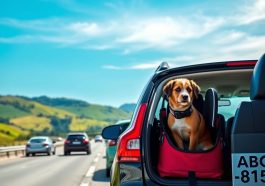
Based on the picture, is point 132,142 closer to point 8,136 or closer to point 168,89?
point 168,89

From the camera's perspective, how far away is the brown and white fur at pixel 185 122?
4.32m

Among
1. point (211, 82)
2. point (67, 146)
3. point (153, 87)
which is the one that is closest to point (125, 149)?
point (153, 87)

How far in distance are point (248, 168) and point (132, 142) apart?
1253 millimetres

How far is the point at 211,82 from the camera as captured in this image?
20.1ft

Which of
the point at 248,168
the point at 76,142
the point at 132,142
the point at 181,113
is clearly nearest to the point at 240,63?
the point at 181,113

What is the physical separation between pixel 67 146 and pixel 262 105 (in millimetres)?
33745

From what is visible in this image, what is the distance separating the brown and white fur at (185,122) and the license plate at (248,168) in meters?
1.17

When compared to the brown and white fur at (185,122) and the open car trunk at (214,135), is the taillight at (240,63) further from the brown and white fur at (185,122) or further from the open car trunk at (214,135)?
the brown and white fur at (185,122)

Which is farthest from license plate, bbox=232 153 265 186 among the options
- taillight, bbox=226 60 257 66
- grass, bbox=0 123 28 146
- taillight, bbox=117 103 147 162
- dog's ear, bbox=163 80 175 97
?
grass, bbox=0 123 28 146

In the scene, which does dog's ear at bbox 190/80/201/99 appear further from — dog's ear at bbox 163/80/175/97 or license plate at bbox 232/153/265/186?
license plate at bbox 232/153/265/186

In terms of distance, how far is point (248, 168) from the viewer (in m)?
3.06

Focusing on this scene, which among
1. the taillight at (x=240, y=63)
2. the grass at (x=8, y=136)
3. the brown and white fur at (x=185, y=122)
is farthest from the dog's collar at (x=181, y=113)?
the grass at (x=8, y=136)

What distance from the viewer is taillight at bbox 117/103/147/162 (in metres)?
4.05

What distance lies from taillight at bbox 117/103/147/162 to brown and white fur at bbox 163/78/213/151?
1.24 feet
